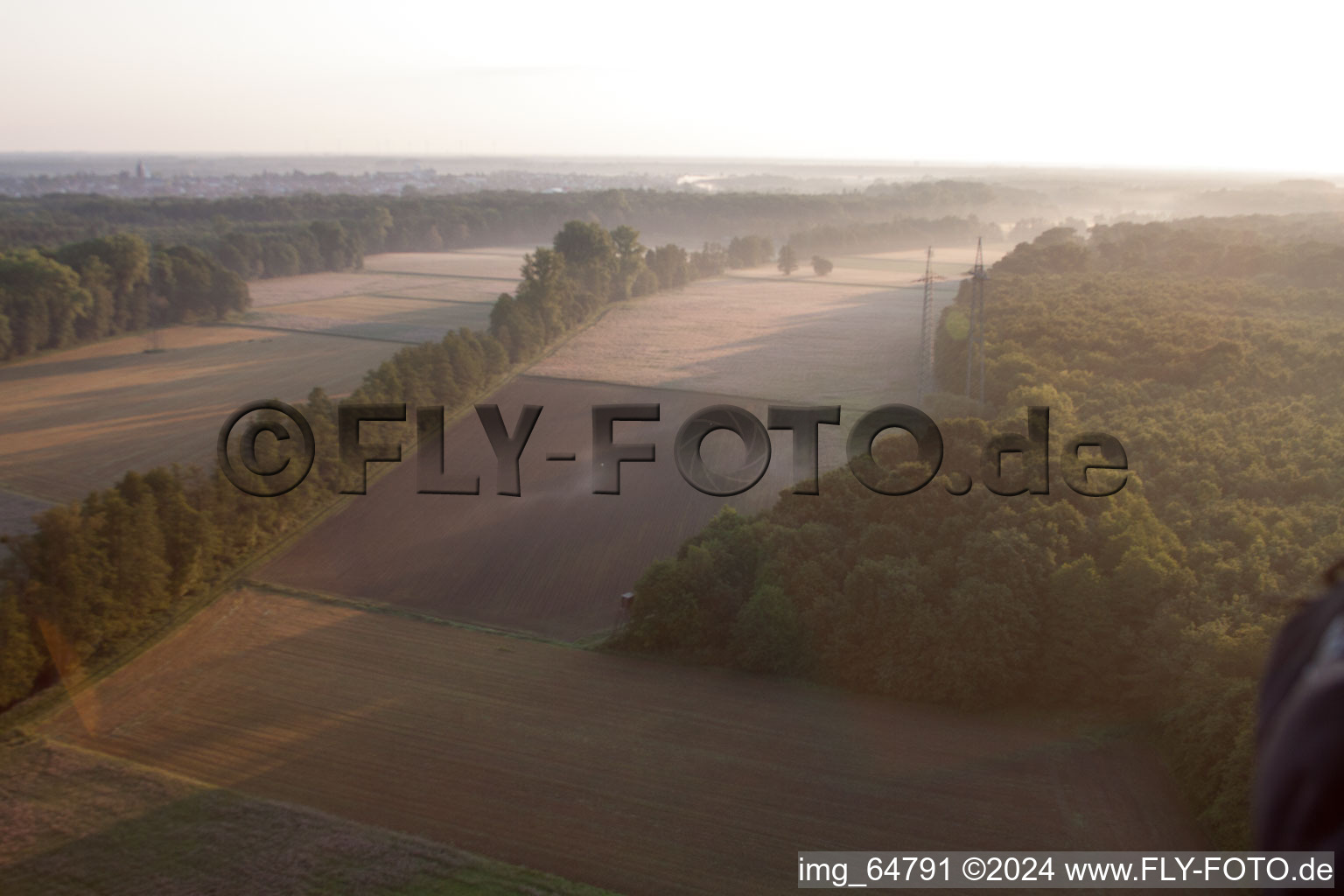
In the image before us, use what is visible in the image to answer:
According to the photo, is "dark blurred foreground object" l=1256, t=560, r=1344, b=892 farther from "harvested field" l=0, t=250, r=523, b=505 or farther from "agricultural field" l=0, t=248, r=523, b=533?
"harvested field" l=0, t=250, r=523, b=505

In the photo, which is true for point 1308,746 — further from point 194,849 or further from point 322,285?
point 322,285

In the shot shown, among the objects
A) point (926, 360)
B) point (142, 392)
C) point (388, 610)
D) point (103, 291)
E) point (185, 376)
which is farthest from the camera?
point (103, 291)

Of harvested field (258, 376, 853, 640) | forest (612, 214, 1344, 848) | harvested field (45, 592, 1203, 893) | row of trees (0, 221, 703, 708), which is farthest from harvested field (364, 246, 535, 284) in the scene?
harvested field (45, 592, 1203, 893)

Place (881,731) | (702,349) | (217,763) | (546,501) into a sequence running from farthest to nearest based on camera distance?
(702,349), (546,501), (881,731), (217,763)

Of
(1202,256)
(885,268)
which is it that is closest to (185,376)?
(1202,256)

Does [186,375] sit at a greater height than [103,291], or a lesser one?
lesser

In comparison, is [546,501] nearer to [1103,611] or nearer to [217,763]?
[217,763]

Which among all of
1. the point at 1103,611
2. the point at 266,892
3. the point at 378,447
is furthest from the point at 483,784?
the point at 378,447
